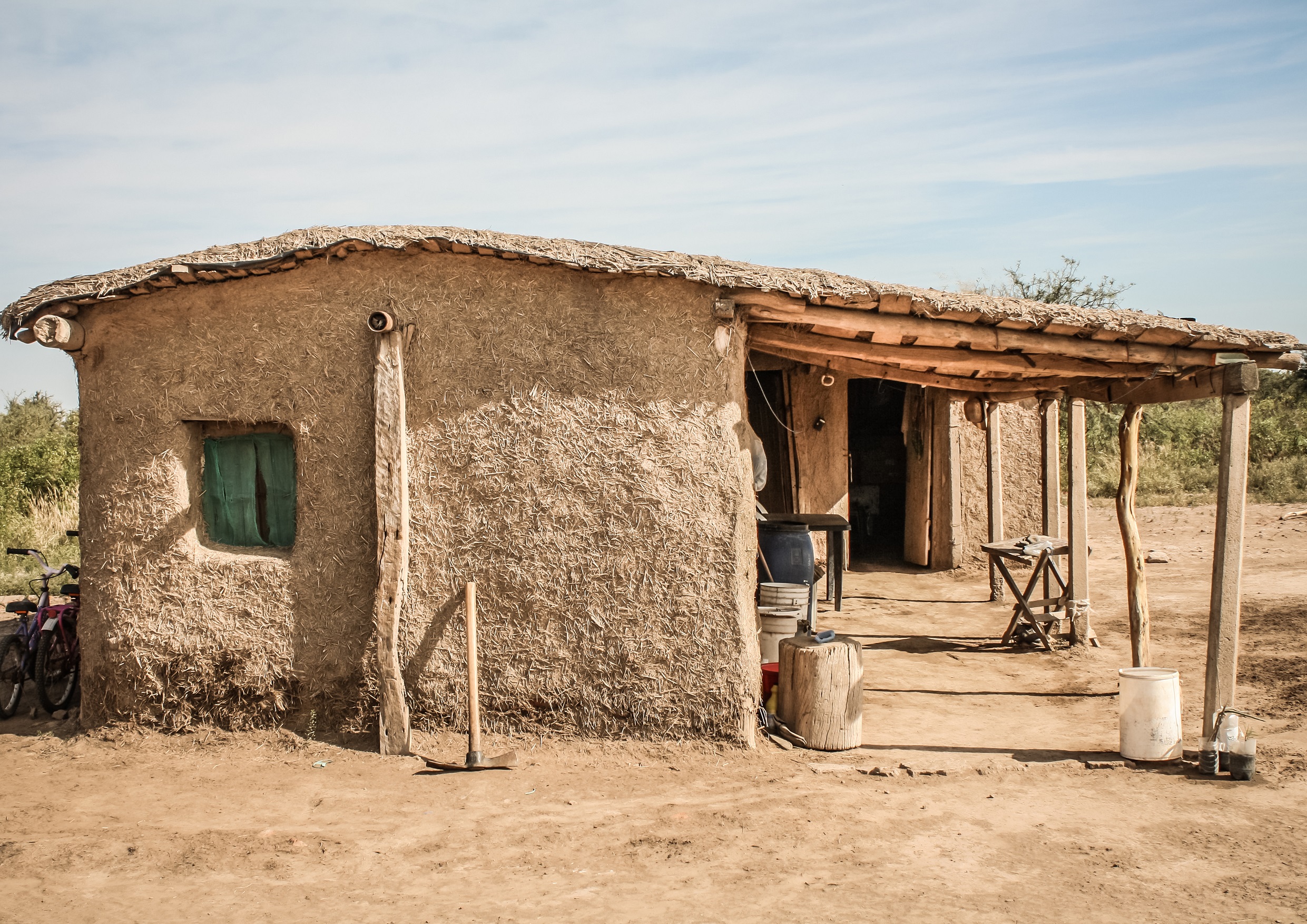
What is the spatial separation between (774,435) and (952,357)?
5290 millimetres

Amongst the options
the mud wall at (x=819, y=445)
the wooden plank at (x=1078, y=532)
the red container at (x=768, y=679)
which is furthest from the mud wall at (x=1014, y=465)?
the red container at (x=768, y=679)

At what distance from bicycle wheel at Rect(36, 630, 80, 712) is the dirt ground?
233mm

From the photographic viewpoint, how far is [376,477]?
5941 mm

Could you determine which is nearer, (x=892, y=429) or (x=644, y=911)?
(x=644, y=911)

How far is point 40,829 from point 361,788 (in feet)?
5.16

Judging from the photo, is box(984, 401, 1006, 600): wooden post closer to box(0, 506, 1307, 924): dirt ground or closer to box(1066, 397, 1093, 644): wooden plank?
box(1066, 397, 1093, 644): wooden plank

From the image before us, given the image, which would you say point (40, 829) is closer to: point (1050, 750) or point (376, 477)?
point (376, 477)

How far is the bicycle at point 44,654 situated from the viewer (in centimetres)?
704

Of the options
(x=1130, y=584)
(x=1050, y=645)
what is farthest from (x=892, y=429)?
(x=1130, y=584)

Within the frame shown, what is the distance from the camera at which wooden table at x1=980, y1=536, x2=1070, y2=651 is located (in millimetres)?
8742

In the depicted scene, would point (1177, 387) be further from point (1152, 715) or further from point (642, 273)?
point (642, 273)

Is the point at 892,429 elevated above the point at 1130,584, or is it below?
above

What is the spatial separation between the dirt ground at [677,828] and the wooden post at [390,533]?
0.79 ft

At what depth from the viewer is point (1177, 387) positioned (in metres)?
6.48
